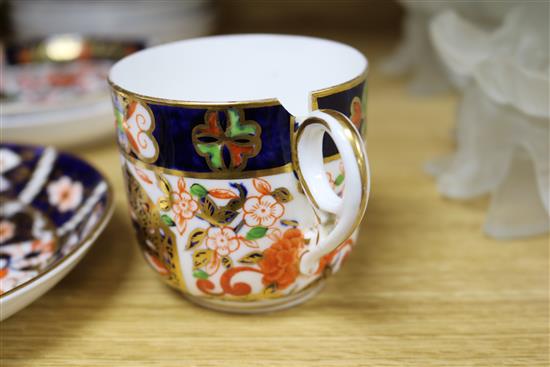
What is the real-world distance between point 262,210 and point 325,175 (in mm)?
32

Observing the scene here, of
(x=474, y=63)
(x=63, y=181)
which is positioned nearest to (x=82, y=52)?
(x=63, y=181)

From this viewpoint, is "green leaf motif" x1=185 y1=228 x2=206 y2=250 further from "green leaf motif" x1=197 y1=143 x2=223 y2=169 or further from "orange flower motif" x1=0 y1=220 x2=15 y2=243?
"orange flower motif" x1=0 y1=220 x2=15 y2=243

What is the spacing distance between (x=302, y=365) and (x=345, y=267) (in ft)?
0.30

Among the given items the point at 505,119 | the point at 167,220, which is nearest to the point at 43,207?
the point at 167,220

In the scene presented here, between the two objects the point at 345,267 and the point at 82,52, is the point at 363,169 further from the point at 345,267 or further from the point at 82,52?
the point at 82,52

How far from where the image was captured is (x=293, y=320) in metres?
0.29

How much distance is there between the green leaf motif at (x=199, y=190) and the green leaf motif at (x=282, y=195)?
0.03 meters

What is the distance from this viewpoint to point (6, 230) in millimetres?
371

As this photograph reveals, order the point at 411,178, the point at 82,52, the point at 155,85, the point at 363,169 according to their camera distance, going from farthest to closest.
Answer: the point at 82,52 < the point at 411,178 < the point at 155,85 < the point at 363,169

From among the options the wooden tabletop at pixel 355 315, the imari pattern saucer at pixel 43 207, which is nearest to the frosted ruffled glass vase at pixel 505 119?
the wooden tabletop at pixel 355 315

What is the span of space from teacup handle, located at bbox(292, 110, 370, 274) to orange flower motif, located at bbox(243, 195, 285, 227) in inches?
0.6

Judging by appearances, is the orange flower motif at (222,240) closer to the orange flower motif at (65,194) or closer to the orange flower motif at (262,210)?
the orange flower motif at (262,210)

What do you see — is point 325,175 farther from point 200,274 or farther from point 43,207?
point 43,207

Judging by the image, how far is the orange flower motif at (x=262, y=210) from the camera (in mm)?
250
